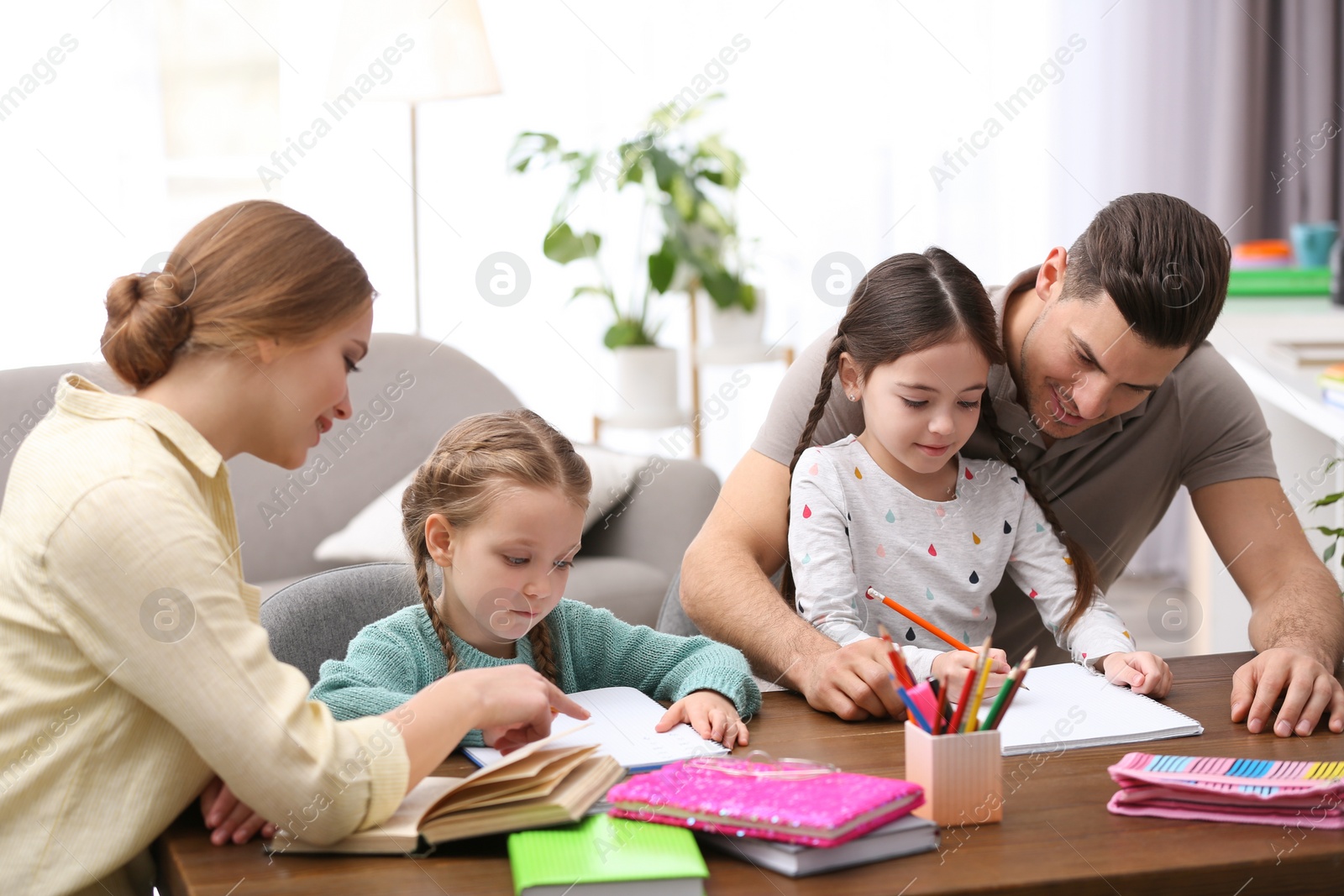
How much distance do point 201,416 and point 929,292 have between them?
2.70 ft

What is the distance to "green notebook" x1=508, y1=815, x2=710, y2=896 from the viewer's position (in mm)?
807

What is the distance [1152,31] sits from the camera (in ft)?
13.6

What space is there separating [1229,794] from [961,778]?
211 mm

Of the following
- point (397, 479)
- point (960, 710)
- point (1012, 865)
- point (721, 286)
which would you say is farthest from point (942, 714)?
point (721, 286)

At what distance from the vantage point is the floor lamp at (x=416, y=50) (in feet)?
9.95

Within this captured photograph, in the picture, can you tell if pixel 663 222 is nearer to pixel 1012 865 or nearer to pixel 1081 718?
pixel 1081 718

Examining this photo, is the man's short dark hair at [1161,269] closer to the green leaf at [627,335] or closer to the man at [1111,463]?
the man at [1111,463]

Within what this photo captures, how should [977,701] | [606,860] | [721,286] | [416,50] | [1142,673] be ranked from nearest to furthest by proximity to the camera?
[606,860], [977,701], [1142,673], [416,50], [721,286]

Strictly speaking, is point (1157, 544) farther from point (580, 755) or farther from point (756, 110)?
point (580, 755)

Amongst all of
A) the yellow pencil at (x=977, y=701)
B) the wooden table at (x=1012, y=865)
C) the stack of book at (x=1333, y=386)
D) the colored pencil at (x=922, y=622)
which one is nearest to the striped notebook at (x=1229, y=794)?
the wooden table at (x=1012, y=865)

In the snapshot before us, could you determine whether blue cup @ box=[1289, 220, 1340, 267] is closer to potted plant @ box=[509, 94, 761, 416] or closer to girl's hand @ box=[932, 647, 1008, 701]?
potted plant @ box=[509, 94, 761, 416]

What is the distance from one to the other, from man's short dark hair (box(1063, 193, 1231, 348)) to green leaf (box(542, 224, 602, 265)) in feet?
7.25

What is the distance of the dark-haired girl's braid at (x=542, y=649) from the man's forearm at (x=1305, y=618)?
0.79 meters

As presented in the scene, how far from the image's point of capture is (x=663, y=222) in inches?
146
